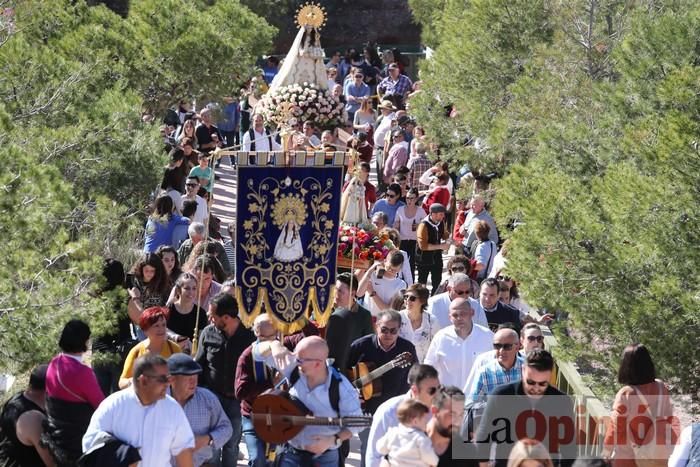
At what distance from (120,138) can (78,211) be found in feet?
7.97

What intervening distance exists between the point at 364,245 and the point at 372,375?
4.73 meters

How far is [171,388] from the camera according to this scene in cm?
930

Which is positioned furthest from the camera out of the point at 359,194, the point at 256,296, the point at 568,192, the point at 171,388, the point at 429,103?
the point at 429,103

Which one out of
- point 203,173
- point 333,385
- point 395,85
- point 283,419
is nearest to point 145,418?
point 283,419

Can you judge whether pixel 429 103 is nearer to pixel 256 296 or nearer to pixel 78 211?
pixel 256 296

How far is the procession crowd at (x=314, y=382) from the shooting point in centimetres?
832

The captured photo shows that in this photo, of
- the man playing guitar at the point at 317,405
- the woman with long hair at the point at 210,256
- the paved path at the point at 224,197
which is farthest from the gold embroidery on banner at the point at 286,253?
the paved path at the point at 224,197

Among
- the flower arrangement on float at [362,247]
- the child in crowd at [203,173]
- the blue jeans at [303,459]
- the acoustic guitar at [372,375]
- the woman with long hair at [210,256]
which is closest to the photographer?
the blue jeans at [303,459]

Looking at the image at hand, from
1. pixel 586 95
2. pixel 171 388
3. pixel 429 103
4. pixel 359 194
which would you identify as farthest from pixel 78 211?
pixel 429 103

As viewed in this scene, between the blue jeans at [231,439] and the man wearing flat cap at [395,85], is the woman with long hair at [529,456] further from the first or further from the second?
the man wearing flat cap at [395,85]

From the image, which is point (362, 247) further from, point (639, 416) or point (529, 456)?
point (529, 456)

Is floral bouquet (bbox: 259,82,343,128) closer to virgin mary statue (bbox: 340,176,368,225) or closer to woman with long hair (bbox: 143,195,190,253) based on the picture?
virgin mary statue (bbox: 340,176,368,225)

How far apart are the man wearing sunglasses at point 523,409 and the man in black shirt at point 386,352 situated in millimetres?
1649

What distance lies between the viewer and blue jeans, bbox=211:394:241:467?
10.6 m
